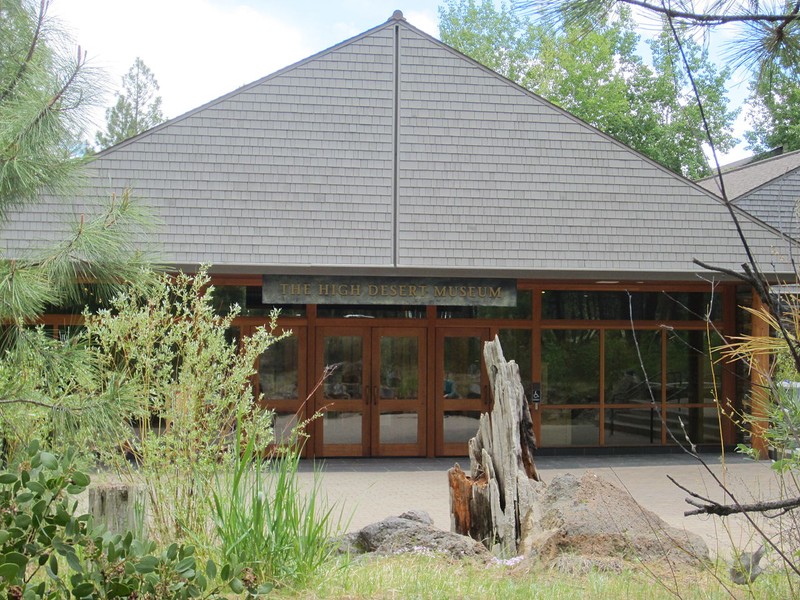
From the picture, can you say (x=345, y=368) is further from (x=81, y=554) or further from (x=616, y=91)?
(x=616, y=91)

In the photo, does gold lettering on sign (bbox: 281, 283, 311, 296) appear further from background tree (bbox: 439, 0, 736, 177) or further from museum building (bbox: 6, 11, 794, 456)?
background tree (bbox: 439, 0, 736, 177)

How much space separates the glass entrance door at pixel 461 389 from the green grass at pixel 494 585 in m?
10.1

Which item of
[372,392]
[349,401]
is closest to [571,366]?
[372,392]

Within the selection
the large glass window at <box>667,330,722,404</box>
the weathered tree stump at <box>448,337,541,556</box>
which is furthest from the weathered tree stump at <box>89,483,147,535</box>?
the large glass window at <box>667,330,722,404</box>

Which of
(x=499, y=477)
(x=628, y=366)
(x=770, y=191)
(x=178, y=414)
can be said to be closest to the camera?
(x=178, y=414)

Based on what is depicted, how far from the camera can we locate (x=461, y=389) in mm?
16703

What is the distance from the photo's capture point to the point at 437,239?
14391mm

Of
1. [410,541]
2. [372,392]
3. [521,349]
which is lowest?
[410,541]

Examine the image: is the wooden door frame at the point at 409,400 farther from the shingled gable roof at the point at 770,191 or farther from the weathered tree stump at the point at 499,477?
the shingled gable roof at the point at 770,191

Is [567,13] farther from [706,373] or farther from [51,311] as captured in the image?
[706,373]

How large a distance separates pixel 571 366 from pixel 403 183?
504cm

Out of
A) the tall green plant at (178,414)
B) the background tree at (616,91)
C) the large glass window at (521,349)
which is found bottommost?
the tall green plant at (178,414)

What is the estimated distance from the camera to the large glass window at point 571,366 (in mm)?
17078

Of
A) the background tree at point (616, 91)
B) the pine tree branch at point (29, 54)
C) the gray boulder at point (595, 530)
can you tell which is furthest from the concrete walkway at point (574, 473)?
the background tree at point (616, 91)
